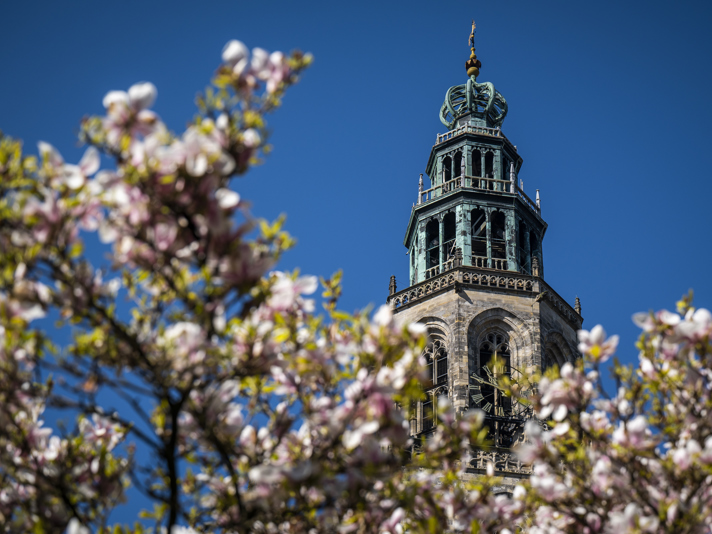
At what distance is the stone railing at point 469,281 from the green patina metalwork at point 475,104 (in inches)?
383

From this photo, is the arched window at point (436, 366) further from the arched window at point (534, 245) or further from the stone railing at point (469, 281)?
the arched window at point (534, 245)

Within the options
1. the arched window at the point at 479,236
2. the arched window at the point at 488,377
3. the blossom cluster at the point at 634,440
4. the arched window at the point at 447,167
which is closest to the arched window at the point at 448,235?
the arched window at the point at 479,236

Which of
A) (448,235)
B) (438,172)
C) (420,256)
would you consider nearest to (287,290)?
(420,256)

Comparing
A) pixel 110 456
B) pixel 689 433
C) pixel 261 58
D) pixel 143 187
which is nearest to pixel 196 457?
pixel 110 456

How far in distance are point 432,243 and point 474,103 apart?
29.4ft

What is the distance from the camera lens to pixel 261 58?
5352mm

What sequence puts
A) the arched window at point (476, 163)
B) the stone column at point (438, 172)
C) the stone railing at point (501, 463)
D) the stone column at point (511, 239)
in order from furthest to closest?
the arched window at point (476, 163)
the stone column at point (438, 172)
the stone column at point (511, 239)
the stone railing at point (501, 463)

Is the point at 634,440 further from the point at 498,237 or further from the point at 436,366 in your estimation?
the point at 498,237

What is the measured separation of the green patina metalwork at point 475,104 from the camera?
40562mm

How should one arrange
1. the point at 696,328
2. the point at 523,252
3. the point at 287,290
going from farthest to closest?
1. the point at 523,252
2. the point at 696,328
3. the point at 287,290

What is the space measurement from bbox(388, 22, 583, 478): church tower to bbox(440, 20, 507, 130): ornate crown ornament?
1.38 metres

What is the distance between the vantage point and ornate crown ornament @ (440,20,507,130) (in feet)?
133

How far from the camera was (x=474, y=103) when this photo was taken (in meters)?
41.0

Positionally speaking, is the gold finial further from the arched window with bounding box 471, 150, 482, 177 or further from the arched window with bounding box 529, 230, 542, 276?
the arched window with bounding box 529, 230, 542, 276
